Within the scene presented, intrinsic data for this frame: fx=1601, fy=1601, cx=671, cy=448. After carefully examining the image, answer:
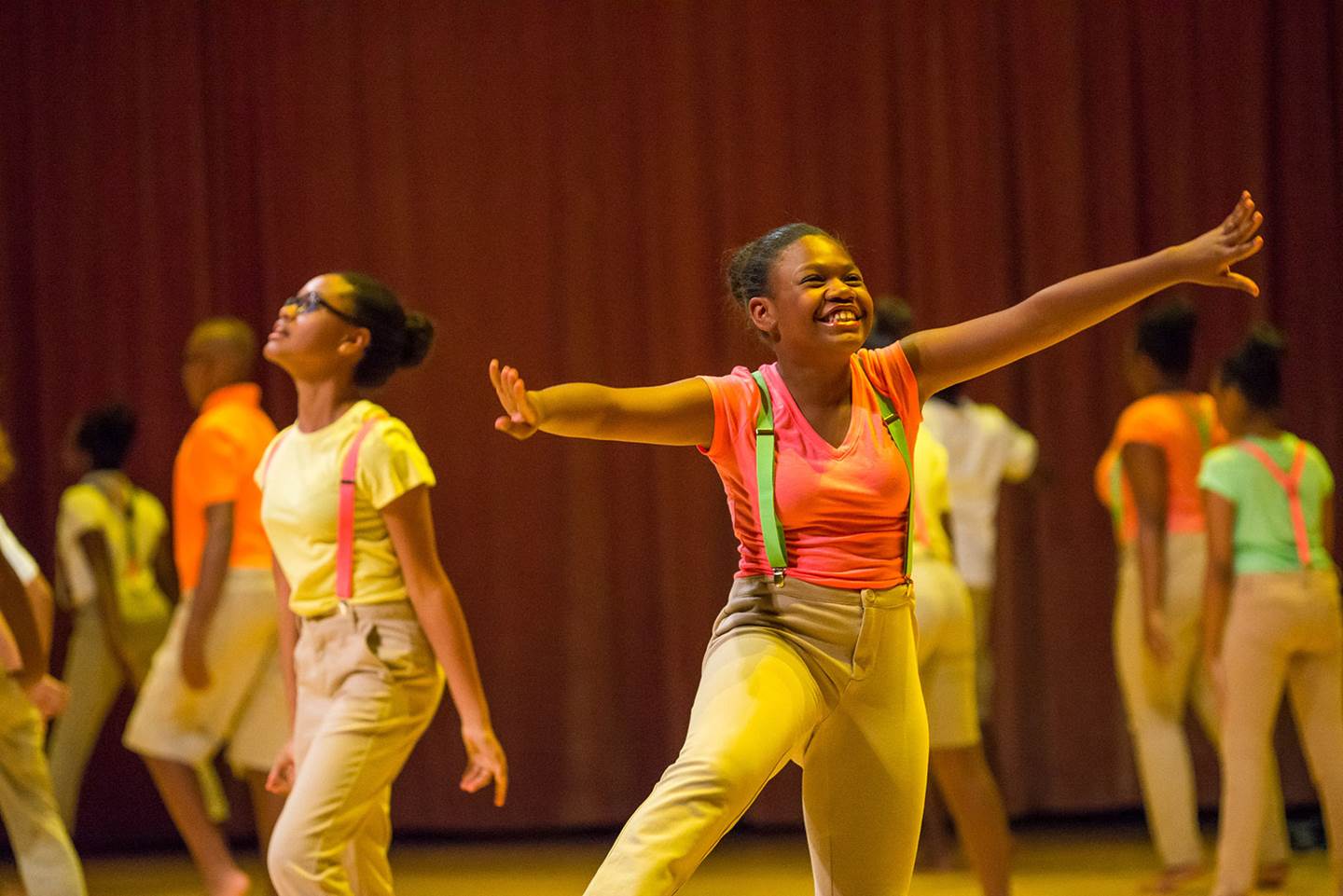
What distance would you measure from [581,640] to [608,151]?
Result: 2141 mm

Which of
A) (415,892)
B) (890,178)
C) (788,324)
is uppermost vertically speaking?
(890,178)

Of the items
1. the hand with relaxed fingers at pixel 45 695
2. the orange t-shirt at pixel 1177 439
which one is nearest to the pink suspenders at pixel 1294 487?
the orange t-shirt at pixel 1177 439

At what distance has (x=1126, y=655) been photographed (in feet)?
18.4

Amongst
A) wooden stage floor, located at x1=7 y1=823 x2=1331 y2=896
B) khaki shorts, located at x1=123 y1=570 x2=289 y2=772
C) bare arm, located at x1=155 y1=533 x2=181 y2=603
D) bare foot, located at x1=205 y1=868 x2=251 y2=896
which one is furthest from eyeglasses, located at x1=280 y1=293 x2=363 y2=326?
bare arm, located at x1=155 y1=533 x2=181 y2=603

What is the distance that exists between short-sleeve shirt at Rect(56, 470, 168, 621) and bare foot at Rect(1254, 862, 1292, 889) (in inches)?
166

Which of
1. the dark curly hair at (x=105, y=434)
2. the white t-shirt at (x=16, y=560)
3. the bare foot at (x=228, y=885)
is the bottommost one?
the bare foot at (x=228, y=885)

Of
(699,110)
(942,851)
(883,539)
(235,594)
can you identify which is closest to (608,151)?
(699,110)

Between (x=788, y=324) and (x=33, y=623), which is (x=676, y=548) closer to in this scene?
(x=33, y=623)

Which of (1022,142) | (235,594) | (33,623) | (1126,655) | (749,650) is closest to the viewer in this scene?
(749,650)

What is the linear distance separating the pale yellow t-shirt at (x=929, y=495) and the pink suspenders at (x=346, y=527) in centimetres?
173

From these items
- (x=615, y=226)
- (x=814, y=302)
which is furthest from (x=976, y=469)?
(x=814, y=302)

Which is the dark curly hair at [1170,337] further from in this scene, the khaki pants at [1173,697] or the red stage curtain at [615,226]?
the red stage curtain at [615,226]

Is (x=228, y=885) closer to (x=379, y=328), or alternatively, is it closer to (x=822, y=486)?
(x=379, y=328)

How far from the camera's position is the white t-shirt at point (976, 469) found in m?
5.84
